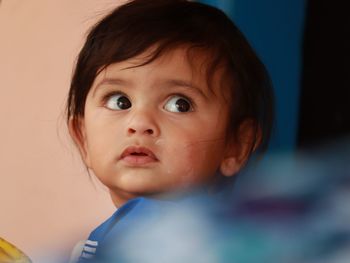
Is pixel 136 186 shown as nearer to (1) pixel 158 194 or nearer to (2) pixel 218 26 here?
(1) pixel 158 194

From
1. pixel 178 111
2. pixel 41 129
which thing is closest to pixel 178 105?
pixel 178 111

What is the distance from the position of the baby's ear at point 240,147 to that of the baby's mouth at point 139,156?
0.17ft

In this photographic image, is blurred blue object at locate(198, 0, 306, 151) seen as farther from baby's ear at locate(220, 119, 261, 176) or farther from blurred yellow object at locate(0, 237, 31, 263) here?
blurred yellow object at locate(0, 237, 31, 263)

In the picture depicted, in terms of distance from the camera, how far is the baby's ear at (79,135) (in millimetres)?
588

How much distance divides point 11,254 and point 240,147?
0.19 m

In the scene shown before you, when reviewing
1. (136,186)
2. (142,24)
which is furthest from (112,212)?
(142,24)

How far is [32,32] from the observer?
0.62 meters

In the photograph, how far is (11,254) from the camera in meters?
0.58

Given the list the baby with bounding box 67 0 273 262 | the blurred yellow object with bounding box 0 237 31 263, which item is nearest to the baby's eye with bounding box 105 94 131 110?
the baby with bounding box 67 0 273 262

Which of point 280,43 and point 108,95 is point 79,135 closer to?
point 108,95

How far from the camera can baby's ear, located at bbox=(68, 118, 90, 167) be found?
0.59m

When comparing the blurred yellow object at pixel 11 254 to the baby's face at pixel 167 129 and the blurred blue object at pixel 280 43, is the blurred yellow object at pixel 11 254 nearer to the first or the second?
the baby's face at pixel 167 129

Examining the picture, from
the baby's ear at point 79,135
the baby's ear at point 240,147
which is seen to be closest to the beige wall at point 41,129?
the baby's ear at point 79,135

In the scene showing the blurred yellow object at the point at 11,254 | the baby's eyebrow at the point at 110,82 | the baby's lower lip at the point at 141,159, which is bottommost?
the blurred yellow object at the point at 11,254
